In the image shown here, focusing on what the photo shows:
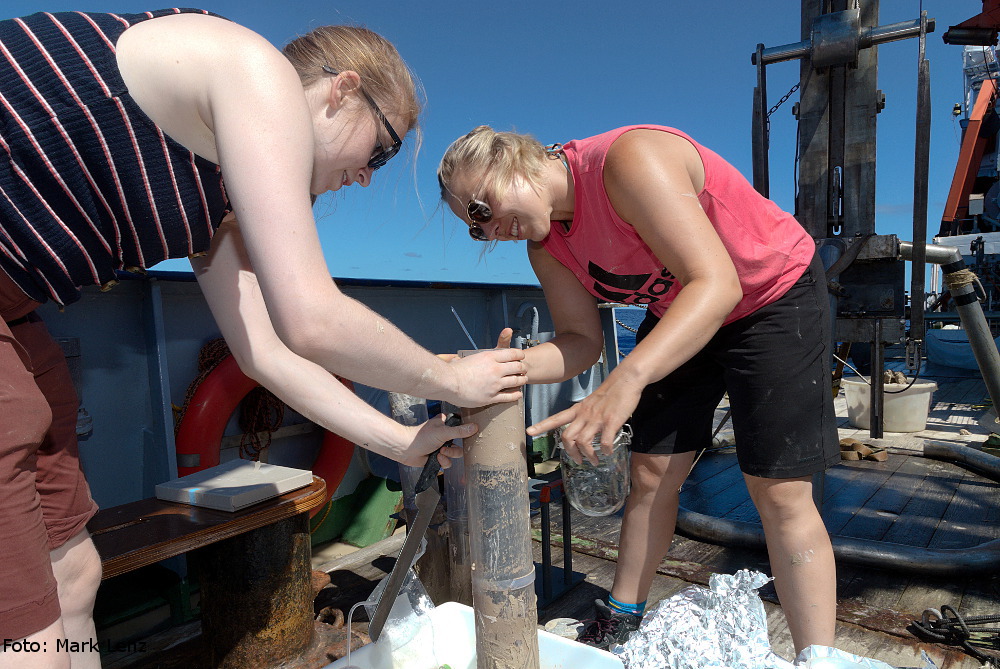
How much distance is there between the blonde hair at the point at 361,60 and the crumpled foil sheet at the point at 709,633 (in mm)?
1033

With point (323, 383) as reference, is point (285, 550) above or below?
below

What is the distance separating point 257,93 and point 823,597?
1.77 m

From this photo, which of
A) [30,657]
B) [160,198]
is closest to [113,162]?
[160,198]

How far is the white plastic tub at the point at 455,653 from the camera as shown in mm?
1164

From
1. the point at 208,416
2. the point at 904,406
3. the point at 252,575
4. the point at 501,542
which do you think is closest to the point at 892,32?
the point at 501,542

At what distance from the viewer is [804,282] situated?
182 cm

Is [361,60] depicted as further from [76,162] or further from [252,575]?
[252,575]

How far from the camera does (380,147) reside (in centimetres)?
119

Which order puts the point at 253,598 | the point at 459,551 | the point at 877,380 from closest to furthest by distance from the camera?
the point at 253,598 < the point at 459,551 < the point at 877,380

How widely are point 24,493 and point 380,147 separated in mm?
806

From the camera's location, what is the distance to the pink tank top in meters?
1.66

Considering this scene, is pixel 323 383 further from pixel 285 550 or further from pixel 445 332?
pixel 445 332

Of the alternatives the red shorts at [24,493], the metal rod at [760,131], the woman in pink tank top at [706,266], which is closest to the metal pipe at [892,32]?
the metal rod at [760,131]

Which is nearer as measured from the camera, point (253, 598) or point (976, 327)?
point (253, 598)
